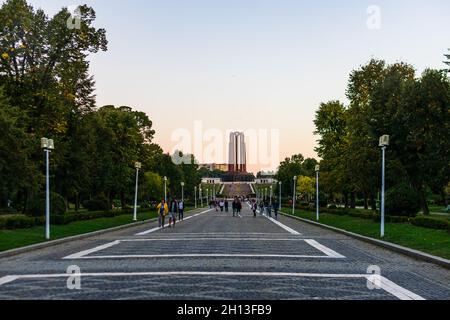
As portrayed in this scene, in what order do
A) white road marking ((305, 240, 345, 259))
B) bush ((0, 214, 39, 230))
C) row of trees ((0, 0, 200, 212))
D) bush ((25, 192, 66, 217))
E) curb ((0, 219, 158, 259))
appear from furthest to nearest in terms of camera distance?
row of trees ((0, 0, 200, 212)) → bush ((25, 192, 66, 217)) → bush ((0, 214, 39, 230)) → curb ((0, 219, 158, 259)) → white road marking ((305, 240, 345, 259))

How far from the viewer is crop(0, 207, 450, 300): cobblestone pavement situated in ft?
30.7

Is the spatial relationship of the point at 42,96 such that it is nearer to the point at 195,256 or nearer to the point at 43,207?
the point at 43,207

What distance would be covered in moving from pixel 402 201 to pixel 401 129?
9878 mm

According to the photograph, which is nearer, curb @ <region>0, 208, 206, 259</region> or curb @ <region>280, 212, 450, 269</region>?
curb @ <region>280, 212, 450, 269</region>

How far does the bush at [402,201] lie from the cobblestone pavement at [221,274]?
15837mm

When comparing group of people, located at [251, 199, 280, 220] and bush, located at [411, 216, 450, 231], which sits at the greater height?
bush, located at [411, 216, 450, 231]

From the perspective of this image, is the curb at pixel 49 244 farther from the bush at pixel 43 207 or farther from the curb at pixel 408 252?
the curb at pixel 408 252

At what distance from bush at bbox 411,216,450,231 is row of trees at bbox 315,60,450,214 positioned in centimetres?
587

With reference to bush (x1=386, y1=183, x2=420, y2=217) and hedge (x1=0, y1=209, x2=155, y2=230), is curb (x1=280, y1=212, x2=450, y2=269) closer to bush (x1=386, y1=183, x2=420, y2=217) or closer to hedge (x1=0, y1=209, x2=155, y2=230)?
bush (x1=386, y1=183, x2=420, y2=217)

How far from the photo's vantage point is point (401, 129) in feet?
138

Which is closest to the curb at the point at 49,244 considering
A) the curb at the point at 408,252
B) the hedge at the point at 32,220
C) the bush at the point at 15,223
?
the hedge at the point at 32,220

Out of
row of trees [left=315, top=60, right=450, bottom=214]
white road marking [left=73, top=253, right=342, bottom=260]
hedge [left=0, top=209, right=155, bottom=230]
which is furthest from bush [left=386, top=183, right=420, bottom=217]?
hedge [left=0, top=209, right=155, bottom=230]
